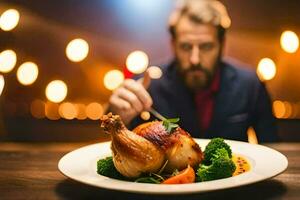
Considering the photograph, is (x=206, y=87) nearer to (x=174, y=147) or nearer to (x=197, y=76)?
(x=197, y=76)

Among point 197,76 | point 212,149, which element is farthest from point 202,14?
point 212,149

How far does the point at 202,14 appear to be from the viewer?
328cm

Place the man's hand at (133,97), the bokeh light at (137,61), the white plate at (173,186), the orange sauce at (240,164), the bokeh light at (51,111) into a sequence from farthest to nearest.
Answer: the bokeh light at (51,111) < the bokeh light at (137,61) < the man's hand at (133,97) < the orange sauce at (240,164) < the white plate at (173,186)

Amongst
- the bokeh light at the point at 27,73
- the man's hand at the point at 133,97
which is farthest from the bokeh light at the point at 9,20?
the man's hand at the point at 133,97

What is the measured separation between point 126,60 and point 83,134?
2.05 ft

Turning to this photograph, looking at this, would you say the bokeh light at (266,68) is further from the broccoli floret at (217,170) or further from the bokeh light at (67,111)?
the broccoli floret at (217,170)

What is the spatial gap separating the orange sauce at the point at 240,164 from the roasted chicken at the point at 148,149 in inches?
4.2

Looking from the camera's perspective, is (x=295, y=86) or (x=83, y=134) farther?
(x=83, y=134)

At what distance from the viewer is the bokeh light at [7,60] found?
3.48 m

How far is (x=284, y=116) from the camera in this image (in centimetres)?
327

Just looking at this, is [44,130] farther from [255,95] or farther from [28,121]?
[255,95]

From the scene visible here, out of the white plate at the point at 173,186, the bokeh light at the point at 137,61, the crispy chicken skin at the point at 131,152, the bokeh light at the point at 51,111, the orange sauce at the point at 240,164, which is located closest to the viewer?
the white plate at the point at 173,186

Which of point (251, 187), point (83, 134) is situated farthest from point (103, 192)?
point (83, 134)

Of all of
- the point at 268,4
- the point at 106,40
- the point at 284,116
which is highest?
the point at 268,4
